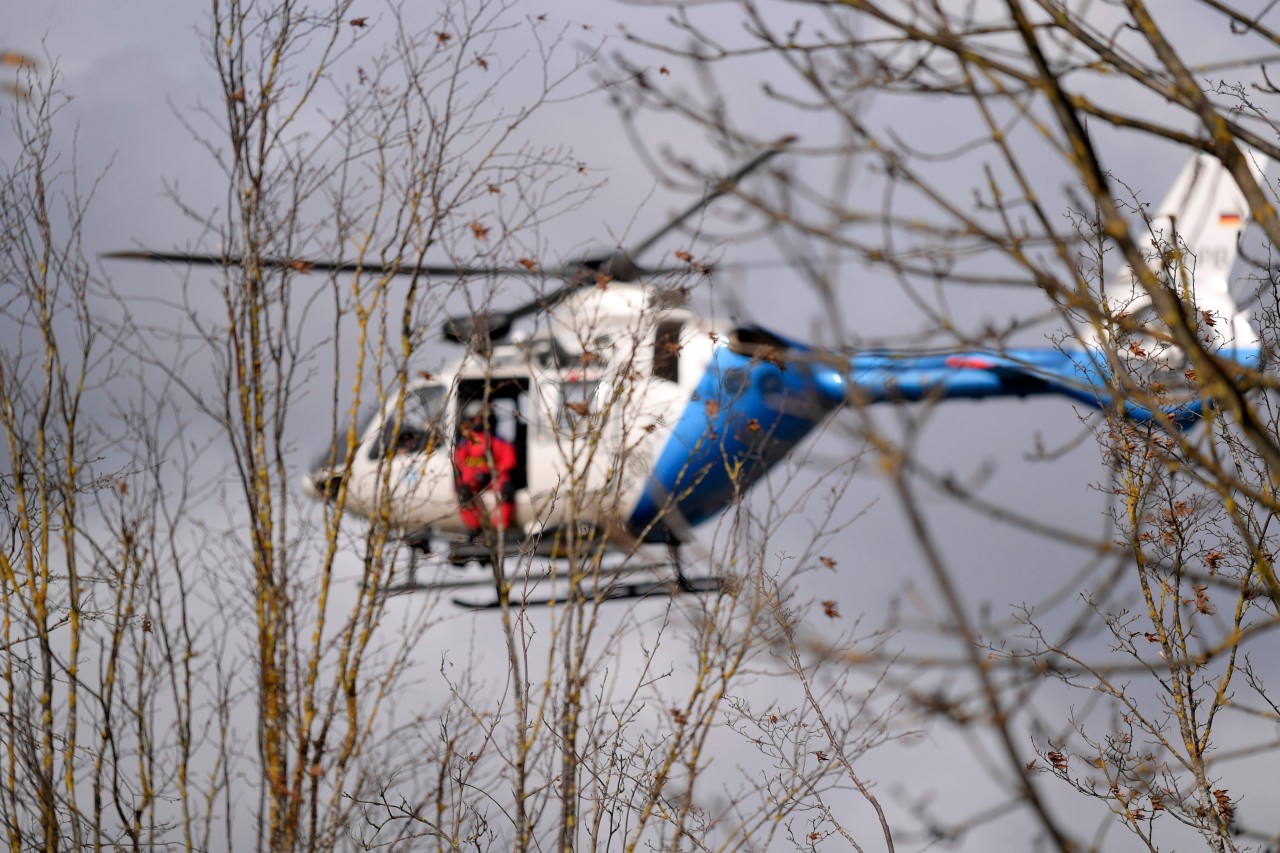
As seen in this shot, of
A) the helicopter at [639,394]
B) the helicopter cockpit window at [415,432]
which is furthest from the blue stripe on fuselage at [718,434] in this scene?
the helicopter cockpit window at [415,432]

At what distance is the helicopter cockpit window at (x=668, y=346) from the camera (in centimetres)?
763

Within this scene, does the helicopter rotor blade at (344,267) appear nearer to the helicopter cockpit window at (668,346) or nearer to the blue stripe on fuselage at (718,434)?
the helicopter cockpit window at (668,346)

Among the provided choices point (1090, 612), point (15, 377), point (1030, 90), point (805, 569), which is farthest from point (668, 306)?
point (1090, 612)

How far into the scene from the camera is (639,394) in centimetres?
754

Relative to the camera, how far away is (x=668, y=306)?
7141mm

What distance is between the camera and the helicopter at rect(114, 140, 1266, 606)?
3.06 meters

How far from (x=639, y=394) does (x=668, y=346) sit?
1.48 feet

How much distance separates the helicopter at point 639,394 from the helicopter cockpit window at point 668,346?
5 cm

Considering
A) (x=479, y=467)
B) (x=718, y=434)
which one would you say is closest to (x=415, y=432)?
(x=479, y=467)

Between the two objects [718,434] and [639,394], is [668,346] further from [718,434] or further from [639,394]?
[718,434]

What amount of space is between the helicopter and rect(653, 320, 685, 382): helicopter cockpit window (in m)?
0.05

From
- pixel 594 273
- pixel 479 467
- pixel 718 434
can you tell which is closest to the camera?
pixel 594 273

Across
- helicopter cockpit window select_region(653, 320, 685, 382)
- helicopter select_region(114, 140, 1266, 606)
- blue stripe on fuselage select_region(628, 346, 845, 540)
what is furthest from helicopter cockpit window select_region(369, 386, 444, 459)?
blue stripe on fuselage select_region(628, 346, 845, 540)

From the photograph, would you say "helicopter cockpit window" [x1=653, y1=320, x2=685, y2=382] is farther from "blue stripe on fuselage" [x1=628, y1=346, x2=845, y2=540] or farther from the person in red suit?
the person in red suit
